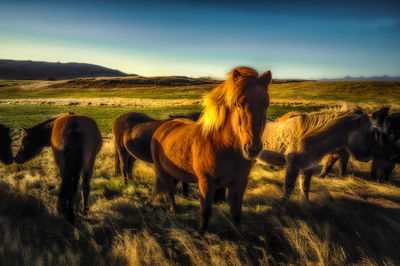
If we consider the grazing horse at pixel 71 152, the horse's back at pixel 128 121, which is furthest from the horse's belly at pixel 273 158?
the grazing horse at pixel 71 152

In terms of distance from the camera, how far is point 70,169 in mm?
3070

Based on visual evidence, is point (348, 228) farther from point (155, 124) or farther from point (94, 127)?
point (94, 127)

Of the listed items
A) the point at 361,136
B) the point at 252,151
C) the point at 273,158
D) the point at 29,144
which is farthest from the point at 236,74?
the point at 29,144

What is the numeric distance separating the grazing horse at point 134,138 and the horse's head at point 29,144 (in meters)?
1.55

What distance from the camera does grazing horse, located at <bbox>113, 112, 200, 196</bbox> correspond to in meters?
3.80

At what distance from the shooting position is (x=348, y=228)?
3086 millimetres

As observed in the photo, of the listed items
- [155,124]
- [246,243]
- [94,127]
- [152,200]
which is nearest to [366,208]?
[246,243]

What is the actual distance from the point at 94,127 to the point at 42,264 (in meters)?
2.26

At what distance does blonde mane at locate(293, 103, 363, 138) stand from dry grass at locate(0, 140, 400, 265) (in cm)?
136

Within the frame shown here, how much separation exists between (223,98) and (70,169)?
2668mm

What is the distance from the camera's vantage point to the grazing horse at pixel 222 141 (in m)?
1.87

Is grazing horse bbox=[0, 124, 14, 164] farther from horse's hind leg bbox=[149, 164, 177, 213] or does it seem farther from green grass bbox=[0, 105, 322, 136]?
green grass bbox=[0, 105, 322, 136]

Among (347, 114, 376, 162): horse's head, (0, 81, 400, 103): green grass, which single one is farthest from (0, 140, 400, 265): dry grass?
(0, 81, 400, 103): green grass

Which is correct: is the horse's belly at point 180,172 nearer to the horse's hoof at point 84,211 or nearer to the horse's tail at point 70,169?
the horse's tail at point 70,169
